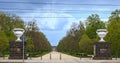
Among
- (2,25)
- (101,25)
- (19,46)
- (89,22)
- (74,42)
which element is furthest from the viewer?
(74,42)

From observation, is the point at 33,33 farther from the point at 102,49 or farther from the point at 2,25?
the point at 102,49

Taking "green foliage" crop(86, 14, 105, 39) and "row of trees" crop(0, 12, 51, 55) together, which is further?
"green foliage" crop(86, 14, 105, 39)

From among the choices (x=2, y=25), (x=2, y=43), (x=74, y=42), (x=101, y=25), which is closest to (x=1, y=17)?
(x=2, y=25)

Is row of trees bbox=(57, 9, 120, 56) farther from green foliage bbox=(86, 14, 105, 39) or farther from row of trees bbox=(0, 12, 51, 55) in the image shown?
row of trees bbox=(0, 12, 51, 55)

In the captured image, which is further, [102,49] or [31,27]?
[31,27]

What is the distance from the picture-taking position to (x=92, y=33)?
100375 mm

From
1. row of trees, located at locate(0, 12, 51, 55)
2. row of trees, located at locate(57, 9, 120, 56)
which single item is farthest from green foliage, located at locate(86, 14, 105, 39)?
row of trees, located at locate(0, 12, 51, 55)

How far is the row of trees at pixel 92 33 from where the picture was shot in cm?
7000

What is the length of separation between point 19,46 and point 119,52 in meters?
28.4

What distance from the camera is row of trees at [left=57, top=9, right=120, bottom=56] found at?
230 ft

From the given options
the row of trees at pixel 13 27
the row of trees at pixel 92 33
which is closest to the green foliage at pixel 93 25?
the row of trees at pixel 92 33

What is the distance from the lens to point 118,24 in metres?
71.2

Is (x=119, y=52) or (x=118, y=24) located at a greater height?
(x=118, y=24)

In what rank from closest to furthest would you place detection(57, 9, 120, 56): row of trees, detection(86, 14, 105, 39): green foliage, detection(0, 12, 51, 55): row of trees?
1. detection(57, 9, 120, 56): row of trees
2. detection(0, 12, 51, 55): row of trees
3. detection(86, 14, 105, 39): green foliage
